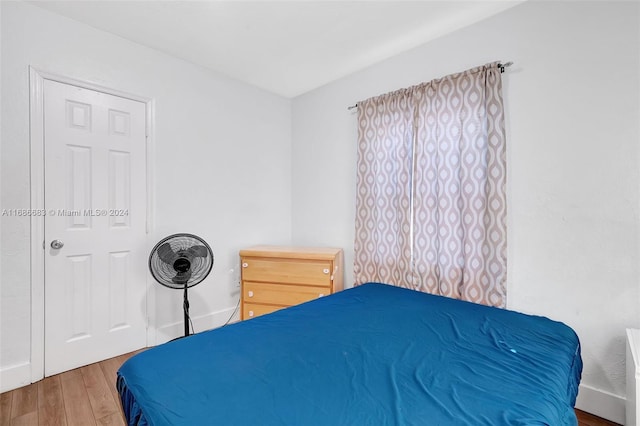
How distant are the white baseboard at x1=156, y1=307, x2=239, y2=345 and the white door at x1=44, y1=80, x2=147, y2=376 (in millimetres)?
160

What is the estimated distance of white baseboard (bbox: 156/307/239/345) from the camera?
2703 mm

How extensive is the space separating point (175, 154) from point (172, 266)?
1.09m

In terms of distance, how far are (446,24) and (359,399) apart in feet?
8.29

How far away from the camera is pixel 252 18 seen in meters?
2.17

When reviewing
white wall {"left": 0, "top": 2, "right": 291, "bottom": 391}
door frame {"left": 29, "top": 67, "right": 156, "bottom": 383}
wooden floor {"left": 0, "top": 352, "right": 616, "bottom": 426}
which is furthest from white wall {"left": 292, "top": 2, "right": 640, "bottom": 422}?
door frame {"left": 29, "top": 67, "right": 156, "bottom": 383}

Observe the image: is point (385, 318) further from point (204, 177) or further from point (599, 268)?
point (204, 177)

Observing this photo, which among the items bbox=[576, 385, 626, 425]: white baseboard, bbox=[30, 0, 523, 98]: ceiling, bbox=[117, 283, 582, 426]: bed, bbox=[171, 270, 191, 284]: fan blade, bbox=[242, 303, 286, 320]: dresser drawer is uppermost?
bbox=[30, 0, 523, 98]: ceiling

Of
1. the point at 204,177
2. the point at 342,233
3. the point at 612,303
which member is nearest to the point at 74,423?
the point at 204,177

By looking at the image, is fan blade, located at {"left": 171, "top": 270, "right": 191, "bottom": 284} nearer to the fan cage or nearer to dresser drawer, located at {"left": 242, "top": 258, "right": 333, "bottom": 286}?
the fan cage

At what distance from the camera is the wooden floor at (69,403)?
5.61 ft

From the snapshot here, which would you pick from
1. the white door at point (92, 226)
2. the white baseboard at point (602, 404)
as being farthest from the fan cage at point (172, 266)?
the white baseboard at point (602, 404)

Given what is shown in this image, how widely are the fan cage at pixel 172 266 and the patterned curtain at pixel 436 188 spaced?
1404mm

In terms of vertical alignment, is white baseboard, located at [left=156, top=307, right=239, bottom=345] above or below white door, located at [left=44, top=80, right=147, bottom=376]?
below

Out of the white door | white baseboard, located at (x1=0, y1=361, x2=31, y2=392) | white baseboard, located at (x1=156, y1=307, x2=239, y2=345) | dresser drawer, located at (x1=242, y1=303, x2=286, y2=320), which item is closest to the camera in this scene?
white baseboard, located at (x1=0, y1=361, x2=31, y2=392)
